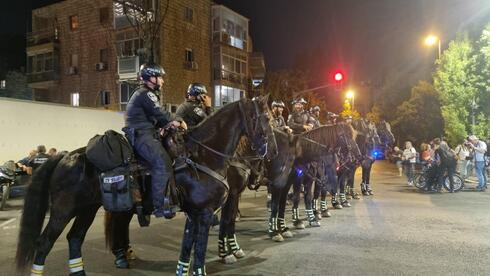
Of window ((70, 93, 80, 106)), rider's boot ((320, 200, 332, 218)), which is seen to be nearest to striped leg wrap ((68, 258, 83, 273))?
rider's boot ((320, 200, 332, 218))

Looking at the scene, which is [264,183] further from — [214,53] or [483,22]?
[214,53]

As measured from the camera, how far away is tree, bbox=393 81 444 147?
39406 mm

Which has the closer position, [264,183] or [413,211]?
[264,183]

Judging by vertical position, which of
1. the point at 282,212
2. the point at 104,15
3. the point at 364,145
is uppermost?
the point at 104,15

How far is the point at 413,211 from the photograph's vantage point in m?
12.2

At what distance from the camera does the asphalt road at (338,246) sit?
661cm

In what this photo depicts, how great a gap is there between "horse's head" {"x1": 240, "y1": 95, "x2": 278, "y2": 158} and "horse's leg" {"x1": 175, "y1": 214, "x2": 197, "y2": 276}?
1.45 meters

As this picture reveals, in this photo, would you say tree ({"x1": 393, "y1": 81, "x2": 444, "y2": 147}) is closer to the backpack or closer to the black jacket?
the black jacket

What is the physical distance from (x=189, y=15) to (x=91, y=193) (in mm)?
31236

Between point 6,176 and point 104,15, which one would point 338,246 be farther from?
point 104,15

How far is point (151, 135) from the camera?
18.3 feet

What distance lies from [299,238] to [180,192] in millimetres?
3906

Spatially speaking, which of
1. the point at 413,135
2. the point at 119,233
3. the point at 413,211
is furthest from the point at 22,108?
the point at 413,135

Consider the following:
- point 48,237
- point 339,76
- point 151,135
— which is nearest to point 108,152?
point 151,135
